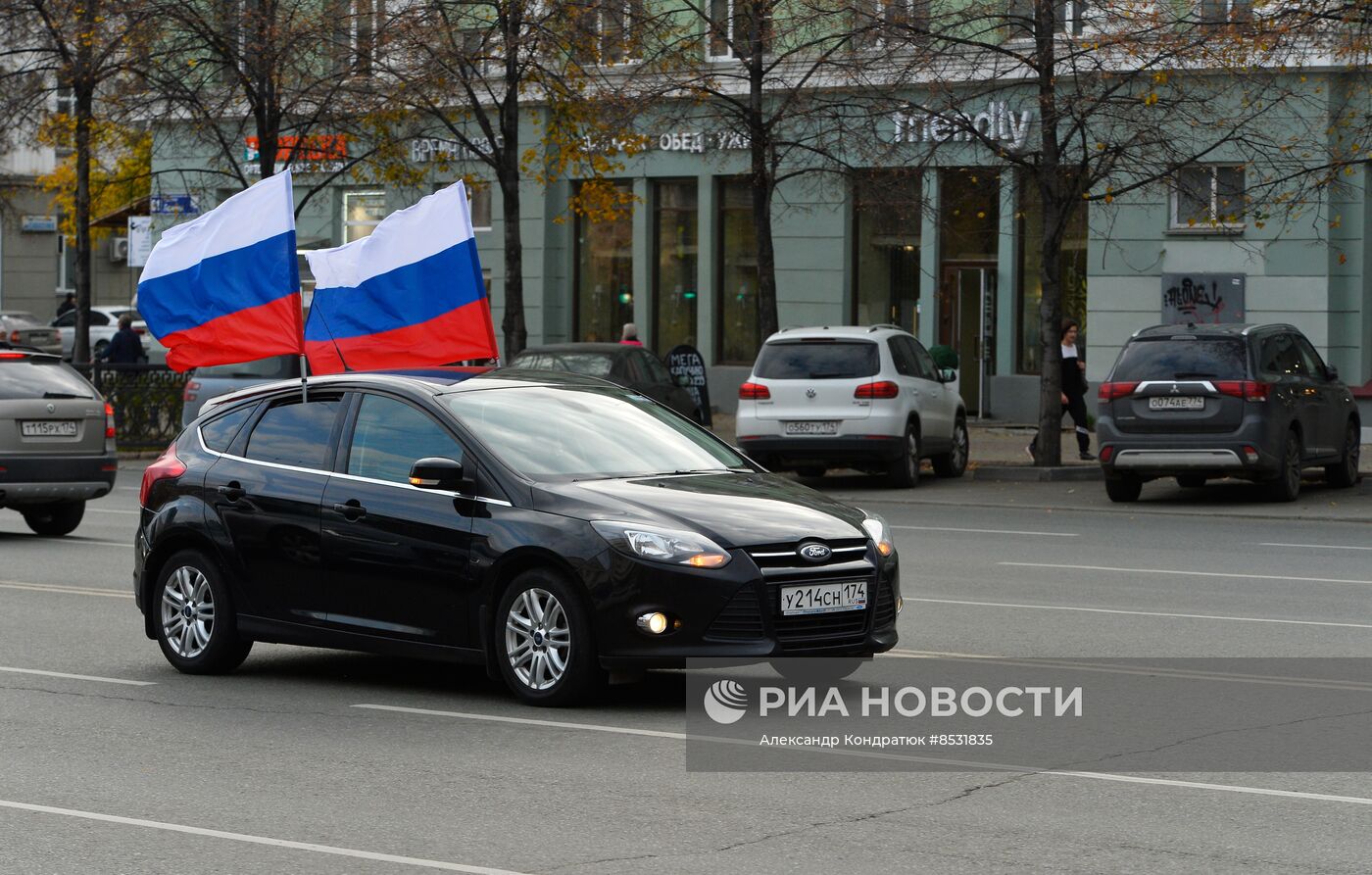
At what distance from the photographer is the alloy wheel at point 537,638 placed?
8.68 m

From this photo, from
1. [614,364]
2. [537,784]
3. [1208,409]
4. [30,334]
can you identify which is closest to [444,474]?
[537,784]

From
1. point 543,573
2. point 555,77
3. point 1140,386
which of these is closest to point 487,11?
point 555,77

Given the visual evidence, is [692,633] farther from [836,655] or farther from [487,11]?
[487,11]

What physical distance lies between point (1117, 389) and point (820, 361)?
12.1 feet

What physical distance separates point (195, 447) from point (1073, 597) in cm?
572

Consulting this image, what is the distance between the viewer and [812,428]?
74.9 feet

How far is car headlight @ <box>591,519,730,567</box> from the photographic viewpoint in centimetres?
841

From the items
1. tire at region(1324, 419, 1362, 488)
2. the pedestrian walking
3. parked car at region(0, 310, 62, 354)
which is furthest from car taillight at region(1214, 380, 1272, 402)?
parked car at region(0, 310, 62, 354)

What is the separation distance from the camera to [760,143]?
2559 centimetres

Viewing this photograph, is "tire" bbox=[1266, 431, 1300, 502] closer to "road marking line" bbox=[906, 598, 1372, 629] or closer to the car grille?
"road marking line" bbox=[906, 598, 1372, 629]

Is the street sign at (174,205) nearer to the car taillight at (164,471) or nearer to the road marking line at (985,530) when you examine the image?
the road marking line at (985,530)

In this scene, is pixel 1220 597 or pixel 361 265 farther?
pixel 1220 597

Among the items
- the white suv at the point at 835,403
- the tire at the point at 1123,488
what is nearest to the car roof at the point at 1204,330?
the tire at the point at 1123,488

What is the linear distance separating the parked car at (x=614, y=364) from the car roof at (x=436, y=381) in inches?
518
